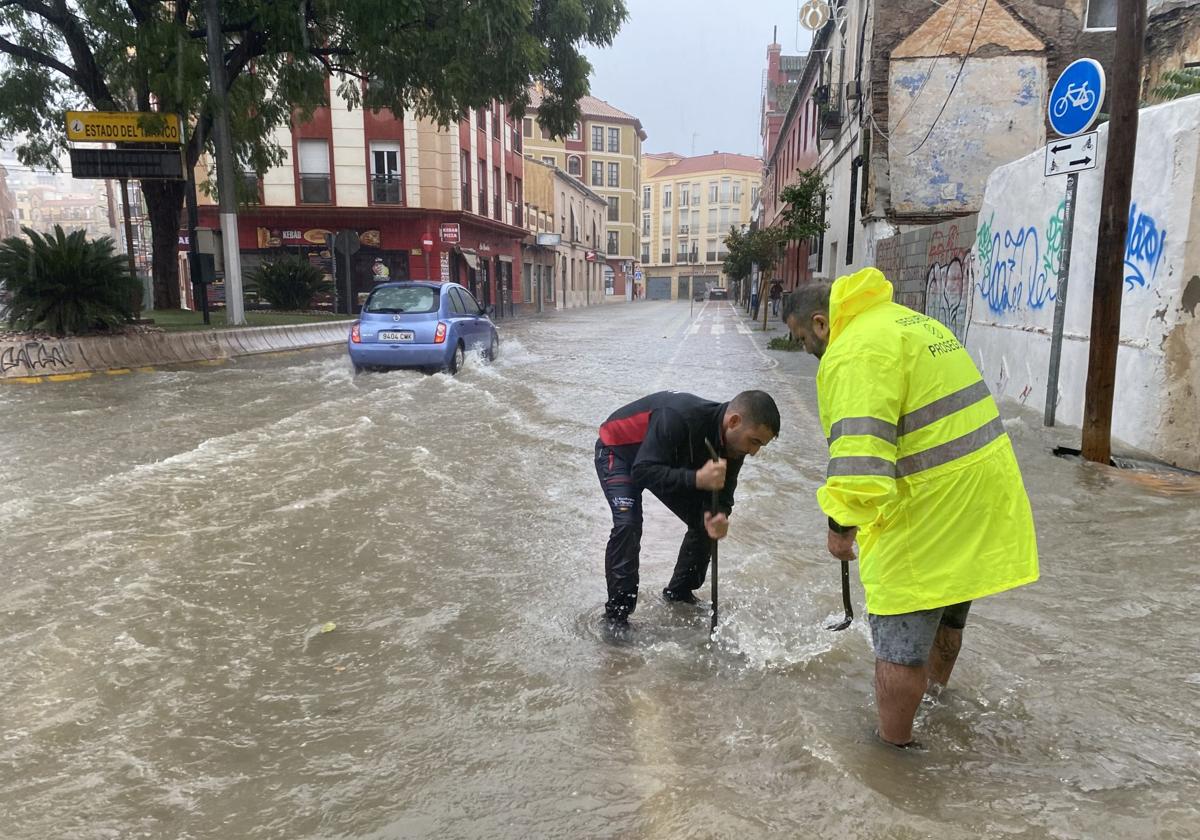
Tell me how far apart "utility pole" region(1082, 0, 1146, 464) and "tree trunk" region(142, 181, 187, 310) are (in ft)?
56.9

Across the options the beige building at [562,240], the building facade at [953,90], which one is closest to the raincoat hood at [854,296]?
the building facade at [953,90]

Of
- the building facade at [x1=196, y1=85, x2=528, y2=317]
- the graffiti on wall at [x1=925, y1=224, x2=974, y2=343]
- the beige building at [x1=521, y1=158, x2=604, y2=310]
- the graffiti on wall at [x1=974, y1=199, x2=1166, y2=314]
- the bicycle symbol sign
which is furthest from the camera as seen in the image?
the beige building at [x1=521, y1=158, x2=604, y2=310]

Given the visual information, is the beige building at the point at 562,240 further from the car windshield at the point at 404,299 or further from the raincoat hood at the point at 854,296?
the raincoat hood at the point at 854,296

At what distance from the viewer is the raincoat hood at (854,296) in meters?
2.57

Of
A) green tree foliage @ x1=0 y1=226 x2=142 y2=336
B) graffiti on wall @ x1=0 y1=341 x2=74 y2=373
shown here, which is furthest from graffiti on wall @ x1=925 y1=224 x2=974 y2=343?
graffiti on wall @ x1=0 y1=341 x2=74 y2=373

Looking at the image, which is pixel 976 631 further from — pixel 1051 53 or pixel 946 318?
pixel 1051 53

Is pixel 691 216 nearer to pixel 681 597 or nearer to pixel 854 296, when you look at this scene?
pixel 681 597

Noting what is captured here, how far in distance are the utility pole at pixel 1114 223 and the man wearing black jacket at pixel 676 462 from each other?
14.1ft

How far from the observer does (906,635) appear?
8.38 ft

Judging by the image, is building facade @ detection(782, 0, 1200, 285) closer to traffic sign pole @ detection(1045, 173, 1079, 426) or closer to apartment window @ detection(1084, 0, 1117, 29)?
apartment window @ detection(1084, 0, 1117, 29)

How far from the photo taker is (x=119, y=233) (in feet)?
125

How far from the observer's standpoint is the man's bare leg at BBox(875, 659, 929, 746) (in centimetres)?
262

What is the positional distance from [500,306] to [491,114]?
8.51 metres

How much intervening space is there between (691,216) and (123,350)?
8432cm
